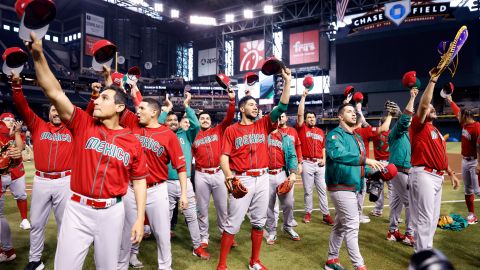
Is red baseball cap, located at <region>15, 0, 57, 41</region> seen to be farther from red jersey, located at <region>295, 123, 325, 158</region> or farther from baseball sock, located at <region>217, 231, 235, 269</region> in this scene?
red jersey, located at <region>295, 123, 325, 158</region>

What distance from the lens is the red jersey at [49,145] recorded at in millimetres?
4461

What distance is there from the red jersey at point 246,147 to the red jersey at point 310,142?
9.79ft

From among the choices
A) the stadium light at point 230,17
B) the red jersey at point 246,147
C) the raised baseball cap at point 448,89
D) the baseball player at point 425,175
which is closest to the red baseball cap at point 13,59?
the red jersey at point 246,147

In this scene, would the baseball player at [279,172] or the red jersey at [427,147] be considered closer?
the red jersey at [427,147]

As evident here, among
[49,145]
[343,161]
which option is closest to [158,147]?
[49,145]

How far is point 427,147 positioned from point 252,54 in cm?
3561

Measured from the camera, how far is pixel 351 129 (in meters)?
4.62

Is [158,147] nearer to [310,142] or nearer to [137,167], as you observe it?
[137,167]

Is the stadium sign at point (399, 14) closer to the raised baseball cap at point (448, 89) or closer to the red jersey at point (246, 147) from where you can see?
the raised baseball cap at point (448, 89)

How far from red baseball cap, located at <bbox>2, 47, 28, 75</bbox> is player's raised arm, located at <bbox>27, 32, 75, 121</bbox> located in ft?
4.56

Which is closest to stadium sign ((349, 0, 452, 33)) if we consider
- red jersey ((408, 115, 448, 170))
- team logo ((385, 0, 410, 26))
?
team logo ((385, 0, 410, 26))

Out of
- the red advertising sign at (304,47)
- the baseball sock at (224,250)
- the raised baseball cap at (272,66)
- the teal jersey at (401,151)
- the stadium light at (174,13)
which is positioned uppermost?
the stadium light at (174,13)

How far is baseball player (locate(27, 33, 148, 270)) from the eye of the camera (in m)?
2.74

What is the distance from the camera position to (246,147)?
15.3 feet
